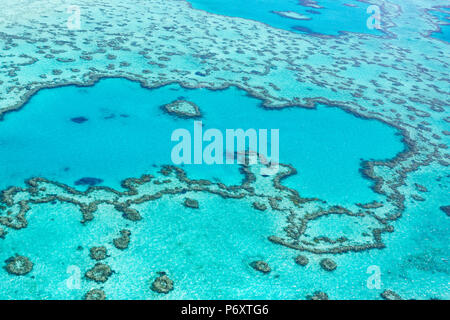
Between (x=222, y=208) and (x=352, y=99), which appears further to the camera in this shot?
(x=352, y=99)

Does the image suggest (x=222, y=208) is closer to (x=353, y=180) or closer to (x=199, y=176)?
(x=199, y=176)

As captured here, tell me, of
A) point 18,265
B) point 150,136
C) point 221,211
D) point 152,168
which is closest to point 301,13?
point 150,136

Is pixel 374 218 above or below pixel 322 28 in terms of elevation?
below

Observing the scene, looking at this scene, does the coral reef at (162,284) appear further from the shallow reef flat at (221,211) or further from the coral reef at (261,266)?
the coral reef at (261,266)

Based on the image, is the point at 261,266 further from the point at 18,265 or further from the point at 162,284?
the point at 18,265

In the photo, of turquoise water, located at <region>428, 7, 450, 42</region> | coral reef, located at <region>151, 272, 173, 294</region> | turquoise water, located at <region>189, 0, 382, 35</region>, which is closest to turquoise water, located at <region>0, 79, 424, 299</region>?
coral reef, located at <region>151, 272, 173, 294</region>
